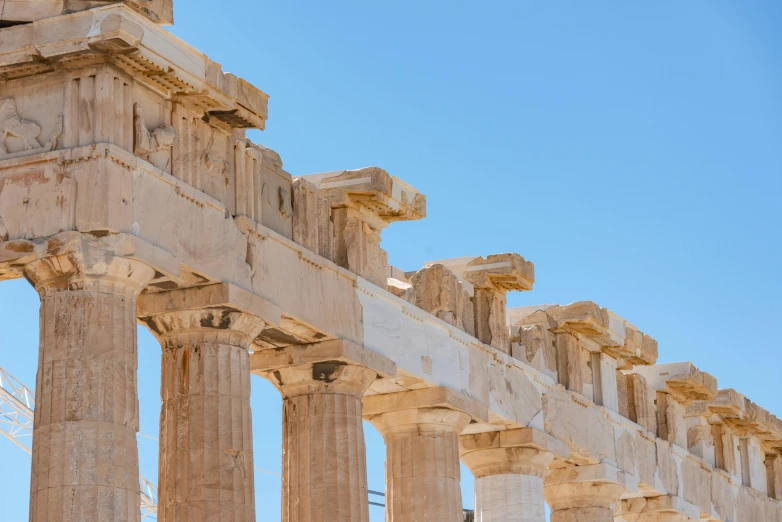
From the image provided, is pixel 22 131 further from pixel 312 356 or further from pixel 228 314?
pixel 312 356

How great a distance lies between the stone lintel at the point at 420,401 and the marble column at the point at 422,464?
5.9 inches

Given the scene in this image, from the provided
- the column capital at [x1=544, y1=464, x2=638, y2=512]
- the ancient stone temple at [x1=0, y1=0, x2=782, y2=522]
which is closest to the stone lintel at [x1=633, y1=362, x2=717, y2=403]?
the column capital at [x1=544, y1=464, x2=638, y2=512]

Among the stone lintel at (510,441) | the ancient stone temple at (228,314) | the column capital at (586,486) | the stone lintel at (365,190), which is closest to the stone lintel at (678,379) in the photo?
the column capital at (586,486)

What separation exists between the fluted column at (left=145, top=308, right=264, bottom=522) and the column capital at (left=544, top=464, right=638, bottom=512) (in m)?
12.6

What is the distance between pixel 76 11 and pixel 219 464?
6.46 meters

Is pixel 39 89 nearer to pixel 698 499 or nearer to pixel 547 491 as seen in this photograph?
pixel 547 491

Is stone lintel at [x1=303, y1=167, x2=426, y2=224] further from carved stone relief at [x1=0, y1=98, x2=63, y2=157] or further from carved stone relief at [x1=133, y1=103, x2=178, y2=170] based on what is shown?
carved stone relief at [x1=0, y1=98, x2=63, y2=157]

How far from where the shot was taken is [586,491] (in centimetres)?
3700

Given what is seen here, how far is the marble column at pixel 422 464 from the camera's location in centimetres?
3095

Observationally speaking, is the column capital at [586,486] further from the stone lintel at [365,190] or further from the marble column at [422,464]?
the stone lintel at [365,190]

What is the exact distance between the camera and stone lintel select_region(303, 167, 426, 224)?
94.2 ft

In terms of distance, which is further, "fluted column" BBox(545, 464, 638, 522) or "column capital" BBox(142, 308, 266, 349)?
"fluted column" BBox(545, 464, 638, 522)

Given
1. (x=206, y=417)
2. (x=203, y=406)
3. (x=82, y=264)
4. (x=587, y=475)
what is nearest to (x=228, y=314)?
(x=203, y=406)

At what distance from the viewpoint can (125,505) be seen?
866 inches
